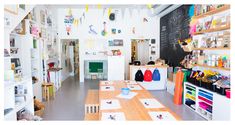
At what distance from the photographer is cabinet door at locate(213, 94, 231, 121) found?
3.01 metres

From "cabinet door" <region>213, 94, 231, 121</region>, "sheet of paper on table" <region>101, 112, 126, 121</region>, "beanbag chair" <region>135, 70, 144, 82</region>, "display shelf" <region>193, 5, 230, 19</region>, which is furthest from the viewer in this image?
"beanbag chair" <region>135, 70, 144, 82</region>

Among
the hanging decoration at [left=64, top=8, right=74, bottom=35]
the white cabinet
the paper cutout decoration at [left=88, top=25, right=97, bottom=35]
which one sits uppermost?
the hanging decoration at [left=64, top=8, right=74, bottom=35]

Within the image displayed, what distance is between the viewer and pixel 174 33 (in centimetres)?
641

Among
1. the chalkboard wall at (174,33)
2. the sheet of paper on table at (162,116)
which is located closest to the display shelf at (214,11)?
the chalkboard wall at (174,33)

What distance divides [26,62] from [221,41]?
427 centimetres

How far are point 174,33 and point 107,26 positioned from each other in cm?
296

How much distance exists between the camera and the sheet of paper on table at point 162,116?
197 centimetres

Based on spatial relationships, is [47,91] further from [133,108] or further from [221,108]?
[221,108]

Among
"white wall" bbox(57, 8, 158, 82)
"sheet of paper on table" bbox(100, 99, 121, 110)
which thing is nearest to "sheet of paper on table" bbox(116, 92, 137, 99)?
"sheet of paper on table" bbox(100, 99, 121, 110)

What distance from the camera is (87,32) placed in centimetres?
806

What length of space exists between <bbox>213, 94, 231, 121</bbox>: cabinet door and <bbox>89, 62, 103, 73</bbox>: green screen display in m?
5.98

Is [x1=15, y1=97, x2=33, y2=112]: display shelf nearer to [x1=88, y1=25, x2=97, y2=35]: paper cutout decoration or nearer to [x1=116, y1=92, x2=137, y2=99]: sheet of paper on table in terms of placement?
[x1=116, y1=92, x2=137, y2=99]: sheet of paper on table

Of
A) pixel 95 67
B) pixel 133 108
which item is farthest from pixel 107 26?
pixel 133 108
